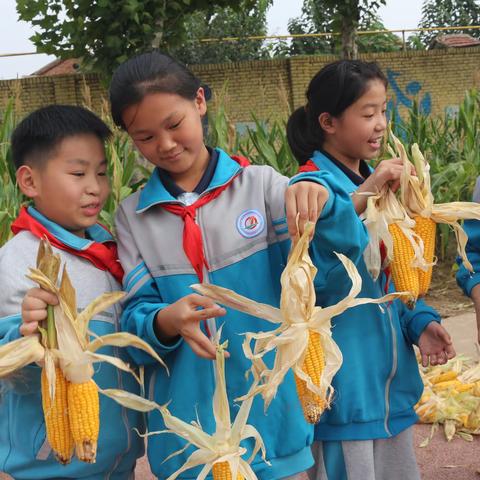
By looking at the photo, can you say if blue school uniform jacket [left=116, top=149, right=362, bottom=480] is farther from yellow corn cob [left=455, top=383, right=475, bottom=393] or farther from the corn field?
yellow corn cob [left=455, top=383, right=475, bottom=393]

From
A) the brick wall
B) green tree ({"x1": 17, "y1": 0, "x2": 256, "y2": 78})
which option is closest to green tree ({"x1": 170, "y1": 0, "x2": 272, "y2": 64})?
the brick wall

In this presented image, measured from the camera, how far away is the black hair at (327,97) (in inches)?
95.7

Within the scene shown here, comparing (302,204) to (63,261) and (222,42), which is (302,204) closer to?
(63,261)

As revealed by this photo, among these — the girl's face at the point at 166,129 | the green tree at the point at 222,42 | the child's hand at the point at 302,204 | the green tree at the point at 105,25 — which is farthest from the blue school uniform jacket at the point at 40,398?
the green tree at the point at 222,42

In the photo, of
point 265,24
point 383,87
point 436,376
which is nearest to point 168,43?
point 436,376

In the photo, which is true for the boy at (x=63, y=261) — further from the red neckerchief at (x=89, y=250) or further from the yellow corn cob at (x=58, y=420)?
the yellow corn cob at (x=58, y=420)

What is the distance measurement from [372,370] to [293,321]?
1.98ft

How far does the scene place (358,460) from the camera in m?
2.16

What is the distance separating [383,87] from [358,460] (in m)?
1.10

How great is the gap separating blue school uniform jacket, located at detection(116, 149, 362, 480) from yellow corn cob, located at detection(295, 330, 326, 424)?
26 cm

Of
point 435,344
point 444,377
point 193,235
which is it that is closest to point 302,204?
point 193,235

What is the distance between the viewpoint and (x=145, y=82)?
1.97 m

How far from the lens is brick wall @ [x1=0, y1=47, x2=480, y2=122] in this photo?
46.0 ft

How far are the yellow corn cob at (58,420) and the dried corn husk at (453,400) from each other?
2.33 meters
